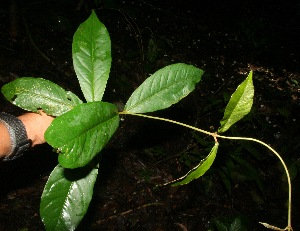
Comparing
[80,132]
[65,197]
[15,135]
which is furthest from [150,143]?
[80,132]

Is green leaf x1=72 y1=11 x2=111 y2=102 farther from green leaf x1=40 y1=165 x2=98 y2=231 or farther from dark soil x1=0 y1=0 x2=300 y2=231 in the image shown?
dark soil x1=0 y1=0 x2=300 y2=231

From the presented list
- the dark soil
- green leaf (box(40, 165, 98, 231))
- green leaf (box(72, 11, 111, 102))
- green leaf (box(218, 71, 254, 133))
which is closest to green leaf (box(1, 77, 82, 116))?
green leaf (box(72, 11, 111, 102))

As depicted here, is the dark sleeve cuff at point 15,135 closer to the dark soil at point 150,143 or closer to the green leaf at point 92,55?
the green leaf at point 92,55

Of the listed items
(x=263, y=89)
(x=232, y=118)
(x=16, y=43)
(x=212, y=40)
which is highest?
(x=232, y=118)

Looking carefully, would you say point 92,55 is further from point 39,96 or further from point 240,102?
point 240,102

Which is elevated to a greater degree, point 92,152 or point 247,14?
point 92,152

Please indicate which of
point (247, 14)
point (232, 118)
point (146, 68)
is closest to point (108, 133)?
point (232, 118)

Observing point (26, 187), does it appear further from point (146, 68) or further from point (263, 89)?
point (263, 89)
